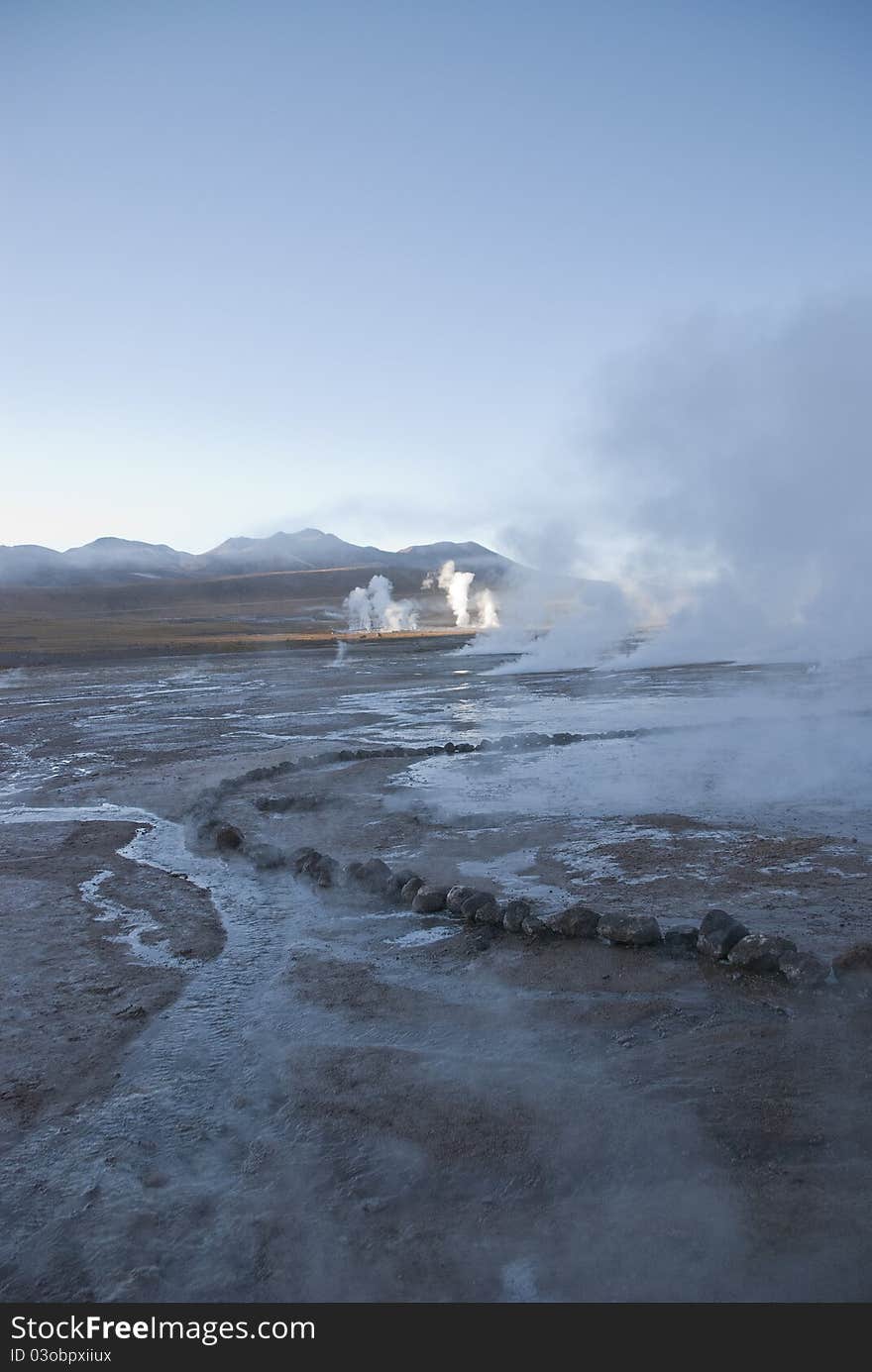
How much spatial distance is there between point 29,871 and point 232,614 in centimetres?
10430

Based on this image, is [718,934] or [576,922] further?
[576,922]

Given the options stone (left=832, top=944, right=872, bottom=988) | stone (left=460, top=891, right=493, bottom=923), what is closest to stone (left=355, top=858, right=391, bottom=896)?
stone (left=460, top=891, right=493, bottom=923)

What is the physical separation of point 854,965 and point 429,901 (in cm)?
330

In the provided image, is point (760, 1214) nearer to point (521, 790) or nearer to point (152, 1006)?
point (152, 1006)

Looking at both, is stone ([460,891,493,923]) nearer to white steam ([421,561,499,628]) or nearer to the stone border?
the stone border

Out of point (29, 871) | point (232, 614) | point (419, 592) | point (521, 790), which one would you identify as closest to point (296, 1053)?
point (29, 871)

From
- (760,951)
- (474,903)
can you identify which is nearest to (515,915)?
(474,903)

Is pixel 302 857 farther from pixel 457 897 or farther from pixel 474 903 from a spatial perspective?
pixel 474 903

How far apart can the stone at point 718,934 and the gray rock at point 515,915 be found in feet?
4.39

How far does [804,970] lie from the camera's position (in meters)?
5.62

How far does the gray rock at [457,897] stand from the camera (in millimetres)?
7344

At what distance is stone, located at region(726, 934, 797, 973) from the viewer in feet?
19.0

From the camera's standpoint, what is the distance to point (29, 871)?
9.05 meters

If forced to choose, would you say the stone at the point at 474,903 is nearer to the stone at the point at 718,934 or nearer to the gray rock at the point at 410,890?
the gray rock at the point at 410,890
